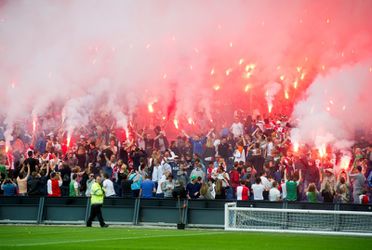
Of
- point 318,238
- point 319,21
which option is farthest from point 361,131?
point 318,238

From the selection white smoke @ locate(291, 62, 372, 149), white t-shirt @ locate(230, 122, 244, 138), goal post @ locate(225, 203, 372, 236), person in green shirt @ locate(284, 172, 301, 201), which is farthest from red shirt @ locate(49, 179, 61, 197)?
white smoke @ locate(291, 62, 372, 149)

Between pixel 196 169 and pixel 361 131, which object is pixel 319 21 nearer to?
pixel 361 131

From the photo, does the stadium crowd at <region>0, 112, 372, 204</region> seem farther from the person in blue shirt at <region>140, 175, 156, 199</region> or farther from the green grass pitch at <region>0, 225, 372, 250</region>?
the green grass pitch at <region>0, 225, 372, 250</region>

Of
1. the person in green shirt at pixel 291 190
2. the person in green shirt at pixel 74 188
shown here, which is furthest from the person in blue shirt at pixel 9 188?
the person in green shirt at pixel 291 190

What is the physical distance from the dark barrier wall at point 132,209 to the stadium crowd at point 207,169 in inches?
21.8

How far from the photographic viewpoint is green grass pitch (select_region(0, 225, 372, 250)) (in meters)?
15.9

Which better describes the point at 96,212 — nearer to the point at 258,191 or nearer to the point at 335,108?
the point at 258,191

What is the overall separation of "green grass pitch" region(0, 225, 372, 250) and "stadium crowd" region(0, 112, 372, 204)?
366cm

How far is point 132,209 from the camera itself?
24.0 m

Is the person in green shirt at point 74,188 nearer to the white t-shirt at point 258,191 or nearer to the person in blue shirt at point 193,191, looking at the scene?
the person in blue shirt at point 193,191

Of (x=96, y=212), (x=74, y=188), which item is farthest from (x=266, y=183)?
(x=74, y=188)

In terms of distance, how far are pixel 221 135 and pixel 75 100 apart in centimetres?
844

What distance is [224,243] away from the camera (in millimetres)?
16750

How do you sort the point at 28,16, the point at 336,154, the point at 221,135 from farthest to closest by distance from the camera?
the point at 28,16
the point at 221,135
the point at 336,154
